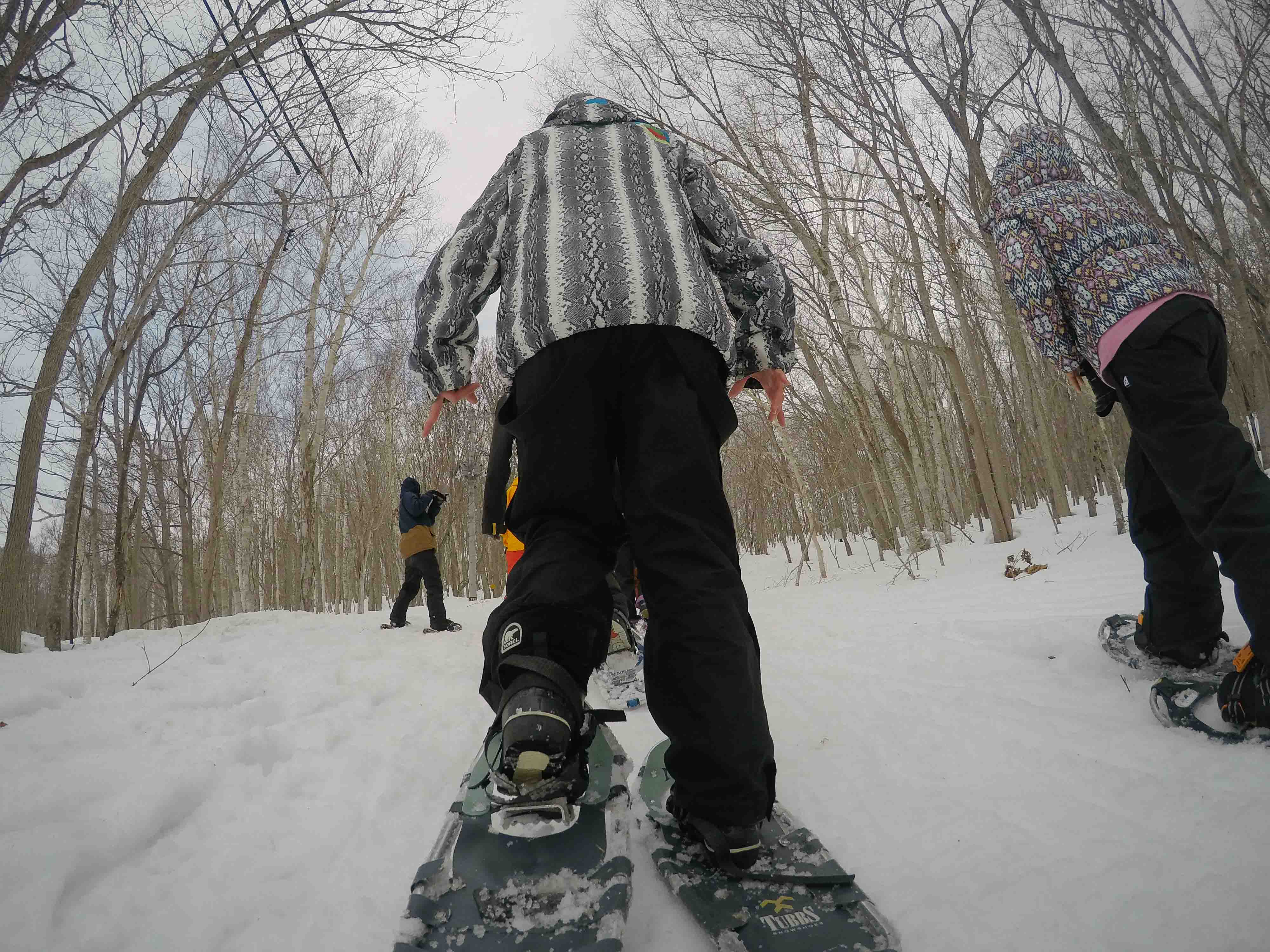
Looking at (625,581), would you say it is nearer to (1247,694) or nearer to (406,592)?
(1247,694)

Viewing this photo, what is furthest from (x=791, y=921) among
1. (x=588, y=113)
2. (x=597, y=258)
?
(x=588, y=113)

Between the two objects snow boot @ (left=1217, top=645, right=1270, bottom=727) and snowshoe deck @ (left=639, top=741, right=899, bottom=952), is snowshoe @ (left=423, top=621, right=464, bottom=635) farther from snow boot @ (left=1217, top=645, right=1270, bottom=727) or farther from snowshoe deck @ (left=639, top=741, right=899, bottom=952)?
snow boot @ (left=1217, top=645, right=1270, bottom=727)

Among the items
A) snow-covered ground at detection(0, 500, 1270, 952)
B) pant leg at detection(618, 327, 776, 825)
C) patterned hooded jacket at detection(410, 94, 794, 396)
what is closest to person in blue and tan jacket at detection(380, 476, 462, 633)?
snow-covered ground at detection(0, 500, 1270, 952)

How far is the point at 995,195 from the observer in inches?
77.3

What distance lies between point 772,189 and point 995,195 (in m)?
4.63

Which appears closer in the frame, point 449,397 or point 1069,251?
point 449,397

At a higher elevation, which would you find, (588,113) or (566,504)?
(588,113)

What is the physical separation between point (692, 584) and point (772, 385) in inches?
26.9

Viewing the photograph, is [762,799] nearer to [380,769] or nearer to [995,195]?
[380,769]

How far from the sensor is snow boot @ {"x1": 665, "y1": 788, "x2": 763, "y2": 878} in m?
0.99

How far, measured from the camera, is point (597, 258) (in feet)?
4.01

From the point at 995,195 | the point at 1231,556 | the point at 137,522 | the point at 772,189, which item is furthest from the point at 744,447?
the point at 137,522

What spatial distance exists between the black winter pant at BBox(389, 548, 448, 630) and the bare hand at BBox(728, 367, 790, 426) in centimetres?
489

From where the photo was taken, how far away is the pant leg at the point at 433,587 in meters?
5.70
